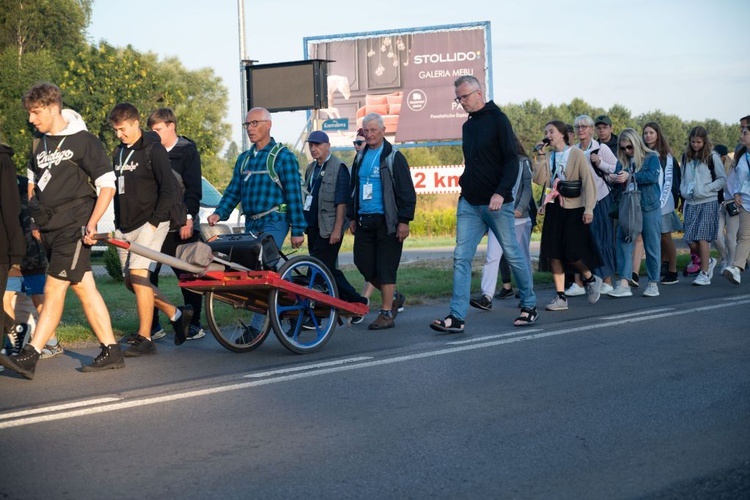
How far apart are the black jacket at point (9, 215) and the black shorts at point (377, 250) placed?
135 inches

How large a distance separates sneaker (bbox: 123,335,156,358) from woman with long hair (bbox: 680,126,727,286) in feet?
24.3

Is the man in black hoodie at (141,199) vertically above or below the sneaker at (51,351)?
above

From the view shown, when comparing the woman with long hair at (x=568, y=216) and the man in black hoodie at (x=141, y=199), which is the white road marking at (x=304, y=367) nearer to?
the man in black hoodie at (x=141, y=199)

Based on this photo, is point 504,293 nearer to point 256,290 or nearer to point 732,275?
point 732,275

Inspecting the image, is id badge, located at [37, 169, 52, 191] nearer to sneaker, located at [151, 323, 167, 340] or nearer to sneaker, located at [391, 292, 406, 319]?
sneaker, located at [151, 323, 167, 340]

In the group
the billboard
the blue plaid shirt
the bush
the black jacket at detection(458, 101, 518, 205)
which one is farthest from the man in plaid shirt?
the billboard

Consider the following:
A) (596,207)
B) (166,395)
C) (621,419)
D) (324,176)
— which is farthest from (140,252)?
(596,207)


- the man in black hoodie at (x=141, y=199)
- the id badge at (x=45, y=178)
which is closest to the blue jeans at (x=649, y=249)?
the man in black hoodie at (x=141, y=199)

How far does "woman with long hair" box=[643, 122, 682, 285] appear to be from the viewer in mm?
12805

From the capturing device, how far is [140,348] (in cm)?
820

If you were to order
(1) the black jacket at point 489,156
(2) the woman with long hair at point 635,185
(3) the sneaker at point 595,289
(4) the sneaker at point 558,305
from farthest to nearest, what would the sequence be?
(2) the woman with long hair at point 635,185 < (3) the sneaker at point 595,289 < (4) the sneaker at point 558,305 < (1) the black jacket at point 489,156

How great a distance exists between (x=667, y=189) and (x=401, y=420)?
857 cm

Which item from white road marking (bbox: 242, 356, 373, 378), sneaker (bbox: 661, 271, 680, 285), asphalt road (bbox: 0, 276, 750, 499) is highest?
asphalt road (bbox: 0, 276, 750, 499)

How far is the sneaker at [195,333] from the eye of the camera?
9289mm
